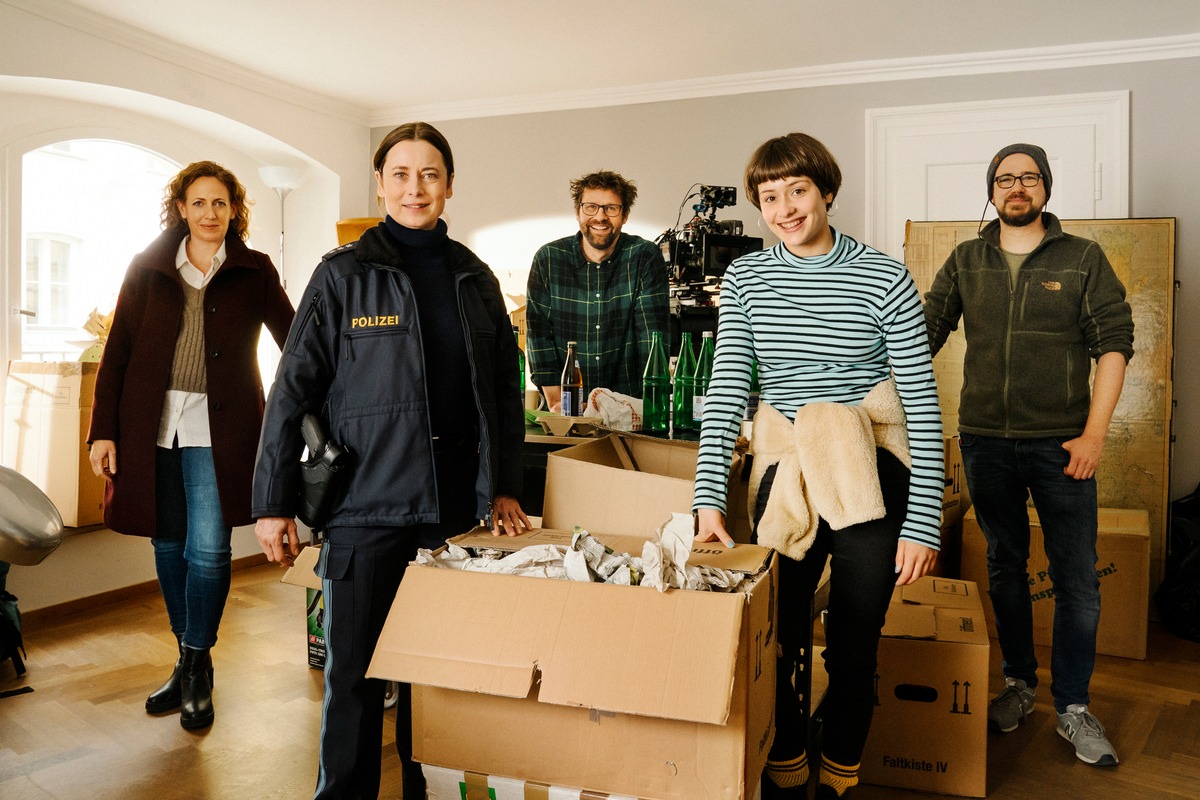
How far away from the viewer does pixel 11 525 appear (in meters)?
2.25

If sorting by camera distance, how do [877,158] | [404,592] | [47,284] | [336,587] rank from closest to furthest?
1. [404,592]
2. [336,587]
3. [47,284]
4. [877,158]

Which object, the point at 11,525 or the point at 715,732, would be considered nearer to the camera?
the point at 715,732

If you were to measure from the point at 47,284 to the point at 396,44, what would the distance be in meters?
1.92

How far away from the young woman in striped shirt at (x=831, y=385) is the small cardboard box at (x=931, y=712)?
19.8 inches

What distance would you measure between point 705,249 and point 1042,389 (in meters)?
1.53

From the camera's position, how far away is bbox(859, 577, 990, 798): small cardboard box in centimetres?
212

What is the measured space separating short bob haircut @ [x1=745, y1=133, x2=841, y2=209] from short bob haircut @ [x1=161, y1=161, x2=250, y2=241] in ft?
5.31

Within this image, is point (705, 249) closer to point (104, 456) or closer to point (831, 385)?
point (831, 385)

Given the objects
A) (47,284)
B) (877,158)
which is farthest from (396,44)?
(877,158)

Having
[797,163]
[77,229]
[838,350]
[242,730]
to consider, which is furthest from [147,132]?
[838,350]

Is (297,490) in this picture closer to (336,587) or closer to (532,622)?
(336,587)

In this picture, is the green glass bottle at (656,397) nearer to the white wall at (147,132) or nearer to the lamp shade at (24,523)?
the lamp shade at (24,523)

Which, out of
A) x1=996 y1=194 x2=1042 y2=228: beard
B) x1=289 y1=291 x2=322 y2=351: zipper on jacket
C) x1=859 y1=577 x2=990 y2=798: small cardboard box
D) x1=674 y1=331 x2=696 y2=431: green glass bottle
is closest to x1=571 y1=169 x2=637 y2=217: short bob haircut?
x1=674 y1=331 x2=696 y2=431: green glass bottle

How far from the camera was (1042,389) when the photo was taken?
7.56 feet
